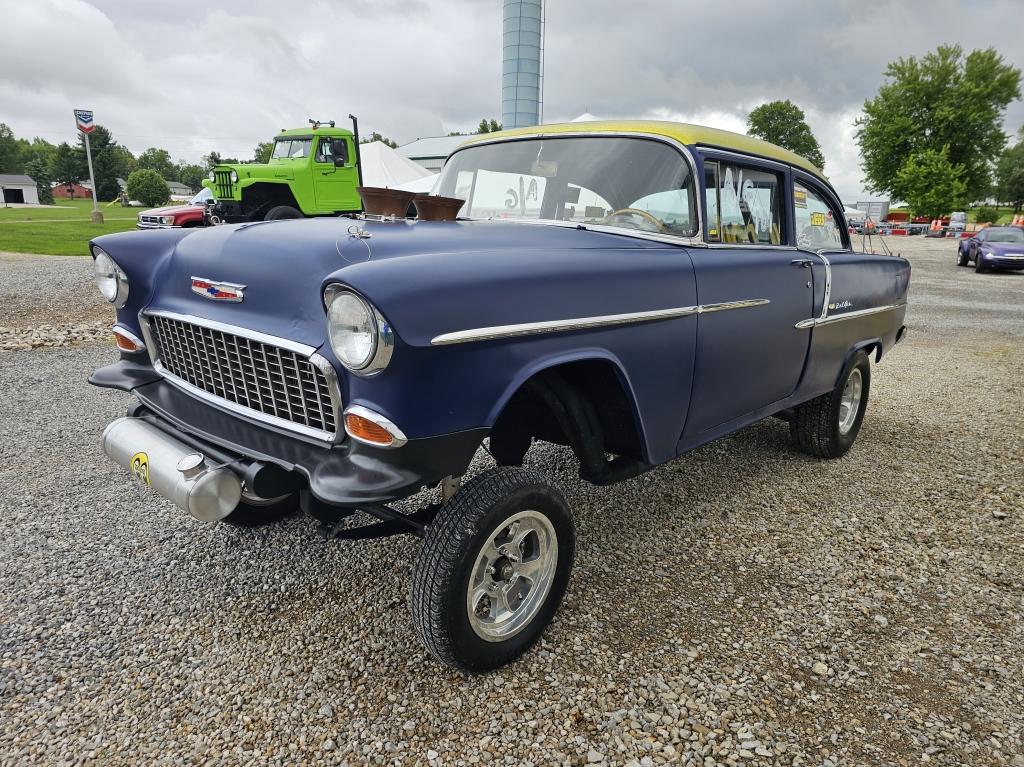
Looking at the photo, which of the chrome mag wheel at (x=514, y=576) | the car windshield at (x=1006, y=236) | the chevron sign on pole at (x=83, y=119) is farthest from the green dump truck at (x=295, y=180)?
the car windshield at (x=1006, y=236)

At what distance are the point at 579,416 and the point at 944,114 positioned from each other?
5147 cm

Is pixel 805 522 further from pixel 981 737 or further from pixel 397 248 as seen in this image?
pixel 397 248

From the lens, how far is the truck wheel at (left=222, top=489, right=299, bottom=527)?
118 inches

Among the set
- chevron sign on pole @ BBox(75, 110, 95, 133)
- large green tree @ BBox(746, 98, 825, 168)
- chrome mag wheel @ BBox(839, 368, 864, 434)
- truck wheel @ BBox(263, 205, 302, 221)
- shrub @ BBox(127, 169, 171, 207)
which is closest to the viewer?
chrome mag wheel @ BBox(839, 368, 864, 434)

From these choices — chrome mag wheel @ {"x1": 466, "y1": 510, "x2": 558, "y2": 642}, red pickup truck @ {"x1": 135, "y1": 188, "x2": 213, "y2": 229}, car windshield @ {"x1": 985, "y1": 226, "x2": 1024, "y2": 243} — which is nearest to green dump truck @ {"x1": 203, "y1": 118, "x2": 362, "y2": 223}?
red pickup truck @ {"x1": 135, "y1": 188, "x2": 213, "y2": 229}

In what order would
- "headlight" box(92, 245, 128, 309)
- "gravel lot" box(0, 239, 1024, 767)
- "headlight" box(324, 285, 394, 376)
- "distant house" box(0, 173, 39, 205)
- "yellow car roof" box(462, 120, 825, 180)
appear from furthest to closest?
1. "distant house" box(0, 173, 39, 205)
2. "yellow car roof" box(462, 120, 825, 180)
3. "headlight" box(92, 245, 128, 309)
4. "gravel lot" box(0, 239, 1024, 767)
5. "headlight" box(324, 285, 394, 376)

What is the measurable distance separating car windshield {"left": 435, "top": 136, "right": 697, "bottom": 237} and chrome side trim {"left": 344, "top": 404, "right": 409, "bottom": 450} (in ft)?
5.22

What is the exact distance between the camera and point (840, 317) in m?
3.77

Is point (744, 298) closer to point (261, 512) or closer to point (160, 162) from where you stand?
point (261, 512)

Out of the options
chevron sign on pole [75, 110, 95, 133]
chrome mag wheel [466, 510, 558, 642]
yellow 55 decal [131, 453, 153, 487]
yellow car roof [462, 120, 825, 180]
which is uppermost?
chevron sign on pole [75, 110, 95, 133]

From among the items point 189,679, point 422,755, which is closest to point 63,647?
point 189,679

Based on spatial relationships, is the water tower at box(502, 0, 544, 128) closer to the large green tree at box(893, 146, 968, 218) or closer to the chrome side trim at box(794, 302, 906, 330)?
the chrome side trim at box(794, 302, 906, 330)

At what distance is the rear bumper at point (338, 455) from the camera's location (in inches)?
69.9

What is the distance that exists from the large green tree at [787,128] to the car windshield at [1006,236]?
45.8 m
